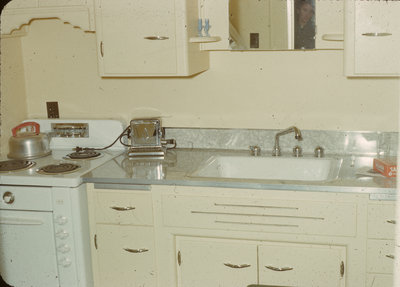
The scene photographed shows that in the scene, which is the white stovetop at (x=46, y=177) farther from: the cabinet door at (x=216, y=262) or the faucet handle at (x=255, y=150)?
the faucet handle at (x=255, y=150)

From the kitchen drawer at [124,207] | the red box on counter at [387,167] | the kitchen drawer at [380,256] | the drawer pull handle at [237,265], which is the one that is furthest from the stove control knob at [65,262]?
the red box on counter at [387,167]

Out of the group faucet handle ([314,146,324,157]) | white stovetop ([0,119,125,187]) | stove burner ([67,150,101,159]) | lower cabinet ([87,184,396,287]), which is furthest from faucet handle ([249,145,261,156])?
stove burner ([67,150,101,159])

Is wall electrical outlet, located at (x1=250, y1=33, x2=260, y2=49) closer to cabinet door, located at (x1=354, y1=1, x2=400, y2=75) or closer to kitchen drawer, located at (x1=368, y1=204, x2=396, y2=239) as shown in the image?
cabinet door, located at (x1=354, y1=1, x2=400, y2=75)

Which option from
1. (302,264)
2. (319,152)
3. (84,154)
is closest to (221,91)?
(319,152)

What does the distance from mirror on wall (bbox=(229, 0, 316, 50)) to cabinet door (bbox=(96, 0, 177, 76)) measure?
1.26 feet

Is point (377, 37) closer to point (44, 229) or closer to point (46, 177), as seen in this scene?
point (46, 177)

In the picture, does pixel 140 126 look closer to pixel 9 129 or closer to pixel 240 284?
pixel 9 129

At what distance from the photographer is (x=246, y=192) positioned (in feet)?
7.40

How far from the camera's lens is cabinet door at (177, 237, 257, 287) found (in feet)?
7.61

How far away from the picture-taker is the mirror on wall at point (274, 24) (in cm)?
247

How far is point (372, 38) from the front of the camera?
224 cm

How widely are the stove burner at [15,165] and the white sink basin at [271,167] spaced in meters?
0.96

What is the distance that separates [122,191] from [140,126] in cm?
52

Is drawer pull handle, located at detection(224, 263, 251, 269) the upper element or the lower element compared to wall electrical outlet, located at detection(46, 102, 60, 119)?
lower
